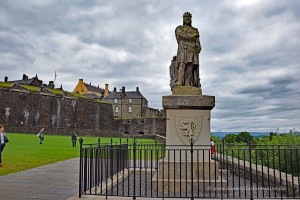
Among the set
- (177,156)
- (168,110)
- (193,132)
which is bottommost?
(177,156)

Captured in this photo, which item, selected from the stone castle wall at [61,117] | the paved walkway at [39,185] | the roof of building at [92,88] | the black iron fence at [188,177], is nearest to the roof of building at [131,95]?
the roof of building at [92,88]

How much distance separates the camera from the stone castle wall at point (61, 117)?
145 ft

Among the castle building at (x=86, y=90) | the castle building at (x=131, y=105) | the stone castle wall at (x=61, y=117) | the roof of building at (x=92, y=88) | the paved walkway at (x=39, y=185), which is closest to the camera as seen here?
the paved walkway at (x=39, y=185)

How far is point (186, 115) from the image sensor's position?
25.7ft

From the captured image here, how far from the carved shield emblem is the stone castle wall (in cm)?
3739

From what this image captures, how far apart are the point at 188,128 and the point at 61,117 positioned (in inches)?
1872

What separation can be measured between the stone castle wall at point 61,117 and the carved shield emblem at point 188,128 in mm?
37394

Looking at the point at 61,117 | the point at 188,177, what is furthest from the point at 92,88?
the point at 188,177

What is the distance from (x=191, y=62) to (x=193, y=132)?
2.13 m

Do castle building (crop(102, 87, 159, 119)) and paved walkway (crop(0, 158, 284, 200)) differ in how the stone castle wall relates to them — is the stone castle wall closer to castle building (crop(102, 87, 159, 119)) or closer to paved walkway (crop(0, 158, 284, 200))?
castle building (crop(102, 87, 159, 119))

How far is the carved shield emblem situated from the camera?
7.71m

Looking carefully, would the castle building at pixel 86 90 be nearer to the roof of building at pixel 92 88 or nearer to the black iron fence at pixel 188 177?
the roof of building at pixel 92 88

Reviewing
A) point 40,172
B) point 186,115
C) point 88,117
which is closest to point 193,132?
point 186,115

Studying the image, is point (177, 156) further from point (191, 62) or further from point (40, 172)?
point (40, 172)
